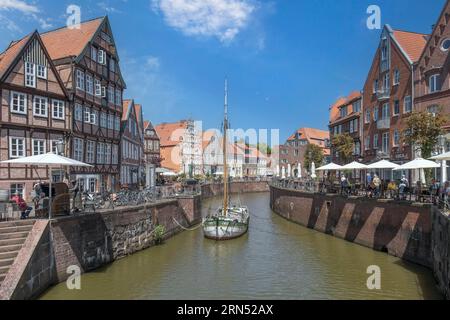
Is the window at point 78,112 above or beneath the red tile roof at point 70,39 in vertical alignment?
beneath

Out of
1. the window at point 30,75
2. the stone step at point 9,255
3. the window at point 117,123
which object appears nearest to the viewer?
the stone step at point 9,255

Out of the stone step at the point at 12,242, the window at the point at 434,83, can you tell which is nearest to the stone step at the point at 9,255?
the stone step at the point at 12,242

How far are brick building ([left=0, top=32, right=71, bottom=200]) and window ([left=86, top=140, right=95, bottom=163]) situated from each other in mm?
3716

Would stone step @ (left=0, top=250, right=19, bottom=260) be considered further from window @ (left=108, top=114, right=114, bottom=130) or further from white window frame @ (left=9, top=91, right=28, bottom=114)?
window @ (left=108, top=114, right=114, bottom=130)

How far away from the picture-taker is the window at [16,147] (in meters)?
23.8

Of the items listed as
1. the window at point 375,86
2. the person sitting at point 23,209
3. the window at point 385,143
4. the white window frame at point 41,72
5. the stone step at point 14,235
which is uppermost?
the window at point 375,86

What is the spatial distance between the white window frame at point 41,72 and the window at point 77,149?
16.4 feet

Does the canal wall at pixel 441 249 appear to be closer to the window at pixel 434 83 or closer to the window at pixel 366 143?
the window at pixel 434 83

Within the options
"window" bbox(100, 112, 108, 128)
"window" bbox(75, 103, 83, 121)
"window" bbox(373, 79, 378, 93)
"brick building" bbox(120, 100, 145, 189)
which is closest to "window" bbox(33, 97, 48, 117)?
"window" bbox(75, 103, 83, 121)

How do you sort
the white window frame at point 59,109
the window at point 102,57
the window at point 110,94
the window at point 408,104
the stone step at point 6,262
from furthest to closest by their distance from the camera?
the window at point 110,94
the window at point 408,104
the window at point 102,57
the white window frame at point 59,109
the stone step at point 6,262

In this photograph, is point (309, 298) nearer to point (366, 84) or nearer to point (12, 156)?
point (12, 156)

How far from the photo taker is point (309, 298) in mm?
15969

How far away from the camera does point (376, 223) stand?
23828 mm
